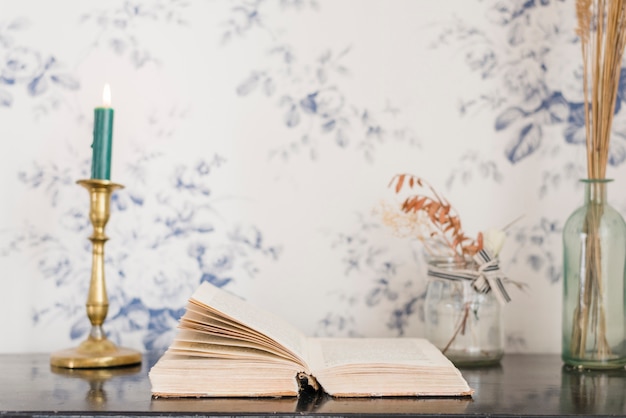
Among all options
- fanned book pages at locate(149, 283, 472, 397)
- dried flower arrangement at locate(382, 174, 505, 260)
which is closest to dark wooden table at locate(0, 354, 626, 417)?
fanned book pages at locate(149, 283, 472, 397)

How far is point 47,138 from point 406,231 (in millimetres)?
590

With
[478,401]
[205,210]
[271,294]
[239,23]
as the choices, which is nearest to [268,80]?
[239,23]

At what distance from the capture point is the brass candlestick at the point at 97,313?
948mm

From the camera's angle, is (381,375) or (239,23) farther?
(239,23)

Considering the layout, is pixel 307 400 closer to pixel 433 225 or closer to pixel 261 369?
pixel 261 369

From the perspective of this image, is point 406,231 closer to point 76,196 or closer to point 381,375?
point 381,375

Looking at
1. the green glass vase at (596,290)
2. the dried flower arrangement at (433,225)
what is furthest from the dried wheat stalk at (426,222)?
the green glass vase at (596,290)

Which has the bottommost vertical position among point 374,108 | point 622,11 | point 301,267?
point 301,267

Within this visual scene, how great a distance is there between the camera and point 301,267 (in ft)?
3.73

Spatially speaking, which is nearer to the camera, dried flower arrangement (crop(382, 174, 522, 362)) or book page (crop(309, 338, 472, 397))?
book page (crop(309, 338, 472, 397))

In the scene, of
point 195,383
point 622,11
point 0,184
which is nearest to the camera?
point 195,383

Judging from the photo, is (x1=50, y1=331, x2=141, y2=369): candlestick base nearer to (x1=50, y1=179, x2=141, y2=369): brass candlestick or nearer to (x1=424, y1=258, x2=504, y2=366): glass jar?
(x1=50, y1=179, x2=141, y2=369): brass candlestick

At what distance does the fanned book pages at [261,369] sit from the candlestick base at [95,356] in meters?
0.20

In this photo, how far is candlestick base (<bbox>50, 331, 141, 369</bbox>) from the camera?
37.1 inches
